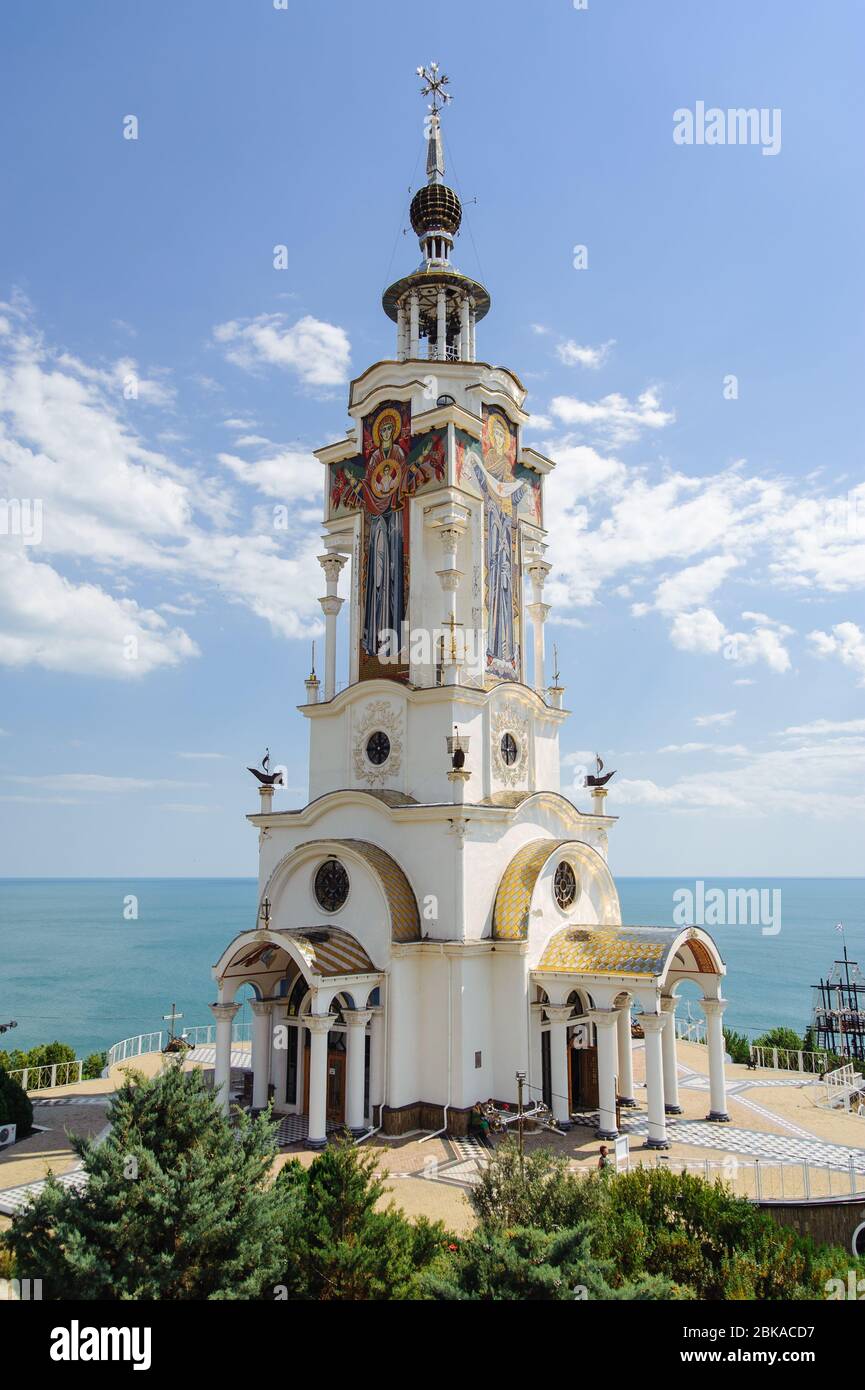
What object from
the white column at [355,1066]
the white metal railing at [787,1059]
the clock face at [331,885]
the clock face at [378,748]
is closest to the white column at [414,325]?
the clock face at [378,748]

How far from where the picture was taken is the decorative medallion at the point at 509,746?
75.2 feet

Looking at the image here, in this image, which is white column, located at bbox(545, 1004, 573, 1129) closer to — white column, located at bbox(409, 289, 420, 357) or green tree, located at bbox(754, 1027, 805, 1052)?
green tree, located at bbox(754, 1027, 805, 1052)

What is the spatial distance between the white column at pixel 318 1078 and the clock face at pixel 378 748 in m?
6.62

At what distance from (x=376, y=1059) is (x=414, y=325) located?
759 inches

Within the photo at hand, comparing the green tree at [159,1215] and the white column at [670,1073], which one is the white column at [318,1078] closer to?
the green tree at [159,1215]

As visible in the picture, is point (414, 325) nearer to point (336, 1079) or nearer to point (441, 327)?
point (441, 327)

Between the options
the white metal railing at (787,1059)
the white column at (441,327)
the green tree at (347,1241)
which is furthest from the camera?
the white metal railing at (787,1059)

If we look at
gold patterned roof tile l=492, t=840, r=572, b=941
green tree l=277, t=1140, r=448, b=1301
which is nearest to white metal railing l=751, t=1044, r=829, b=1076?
gold patterned roof tile l=492, t=840, r=572, b=941

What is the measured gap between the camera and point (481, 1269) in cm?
959

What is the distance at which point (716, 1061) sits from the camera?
806 inches

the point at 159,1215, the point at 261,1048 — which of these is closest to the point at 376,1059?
the point at 261,1048

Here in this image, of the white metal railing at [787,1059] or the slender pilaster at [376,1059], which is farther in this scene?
the white metal railing at [787,1059]
